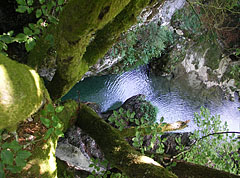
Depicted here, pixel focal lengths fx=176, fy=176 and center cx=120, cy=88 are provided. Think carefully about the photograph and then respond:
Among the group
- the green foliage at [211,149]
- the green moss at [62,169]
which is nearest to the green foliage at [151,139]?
the green foliage at [211,149]

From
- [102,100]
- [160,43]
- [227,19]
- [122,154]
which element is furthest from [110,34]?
[227,19]

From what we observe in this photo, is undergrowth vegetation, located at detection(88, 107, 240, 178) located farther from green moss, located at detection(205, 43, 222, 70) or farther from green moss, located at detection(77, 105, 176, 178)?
green moss, located at detection(205, 43, 222, 70)

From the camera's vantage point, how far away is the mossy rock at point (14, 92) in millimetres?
803

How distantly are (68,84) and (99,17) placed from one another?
3.68 feet

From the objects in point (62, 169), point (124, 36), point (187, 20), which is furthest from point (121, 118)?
point (187, 20)

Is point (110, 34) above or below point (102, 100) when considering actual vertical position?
below

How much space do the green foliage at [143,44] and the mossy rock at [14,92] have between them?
5030 mm

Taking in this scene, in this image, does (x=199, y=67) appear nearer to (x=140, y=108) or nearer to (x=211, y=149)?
(x=140, y=108)

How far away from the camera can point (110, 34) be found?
78.7 inches

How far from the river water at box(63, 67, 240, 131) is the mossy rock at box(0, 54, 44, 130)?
519 centimetres

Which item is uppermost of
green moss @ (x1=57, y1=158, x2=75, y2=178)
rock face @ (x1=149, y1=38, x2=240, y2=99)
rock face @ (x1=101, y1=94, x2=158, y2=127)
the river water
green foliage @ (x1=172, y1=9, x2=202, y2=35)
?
green foliage @ (x1=172, y1=9, x2=202, y2=35)

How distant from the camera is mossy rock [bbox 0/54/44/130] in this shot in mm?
803

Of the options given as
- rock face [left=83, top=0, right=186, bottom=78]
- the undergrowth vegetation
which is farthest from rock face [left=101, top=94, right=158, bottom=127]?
the undergrowth vegetation

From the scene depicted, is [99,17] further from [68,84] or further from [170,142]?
[170,142]
